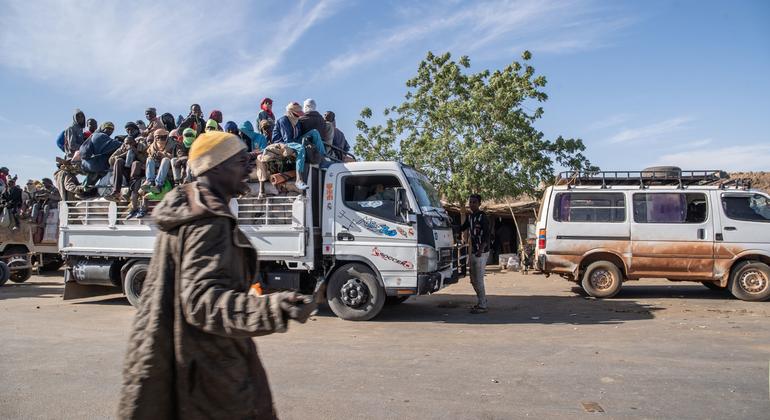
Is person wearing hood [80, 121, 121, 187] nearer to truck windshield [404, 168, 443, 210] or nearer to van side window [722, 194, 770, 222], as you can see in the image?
truck windshield [404, 168, 443, 210]

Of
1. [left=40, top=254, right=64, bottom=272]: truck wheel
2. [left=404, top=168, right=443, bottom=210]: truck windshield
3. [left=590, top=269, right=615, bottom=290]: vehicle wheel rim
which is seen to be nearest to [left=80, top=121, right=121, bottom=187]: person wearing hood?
[left=404, top=168, right=443, bottom=210]: truck windshield

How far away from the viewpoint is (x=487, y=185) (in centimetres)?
1789

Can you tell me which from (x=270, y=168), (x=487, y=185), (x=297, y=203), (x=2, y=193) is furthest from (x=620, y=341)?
(x=2, y=193)

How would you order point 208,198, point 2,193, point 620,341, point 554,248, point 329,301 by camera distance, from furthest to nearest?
point 2,193 → point 554,248 → point 329,301 → point 620,341 → point 208,198

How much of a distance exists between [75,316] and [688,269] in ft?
36.9

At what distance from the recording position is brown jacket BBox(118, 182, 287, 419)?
1.95 meters

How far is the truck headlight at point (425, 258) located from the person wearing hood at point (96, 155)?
A: 6.76 m

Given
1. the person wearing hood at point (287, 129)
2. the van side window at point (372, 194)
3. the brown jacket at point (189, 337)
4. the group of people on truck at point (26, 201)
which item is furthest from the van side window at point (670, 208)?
the group of people on truck at point (26, 201)

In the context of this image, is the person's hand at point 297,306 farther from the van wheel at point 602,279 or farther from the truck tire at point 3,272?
the truck tire at point 3,272

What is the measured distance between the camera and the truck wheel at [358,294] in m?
8.22

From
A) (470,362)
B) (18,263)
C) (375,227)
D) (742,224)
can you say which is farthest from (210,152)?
(18,263)

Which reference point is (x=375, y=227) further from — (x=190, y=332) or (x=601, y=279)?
(x=190, y=332)

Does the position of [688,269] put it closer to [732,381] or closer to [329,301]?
[732,381]

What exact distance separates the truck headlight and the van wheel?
413 centimetres
